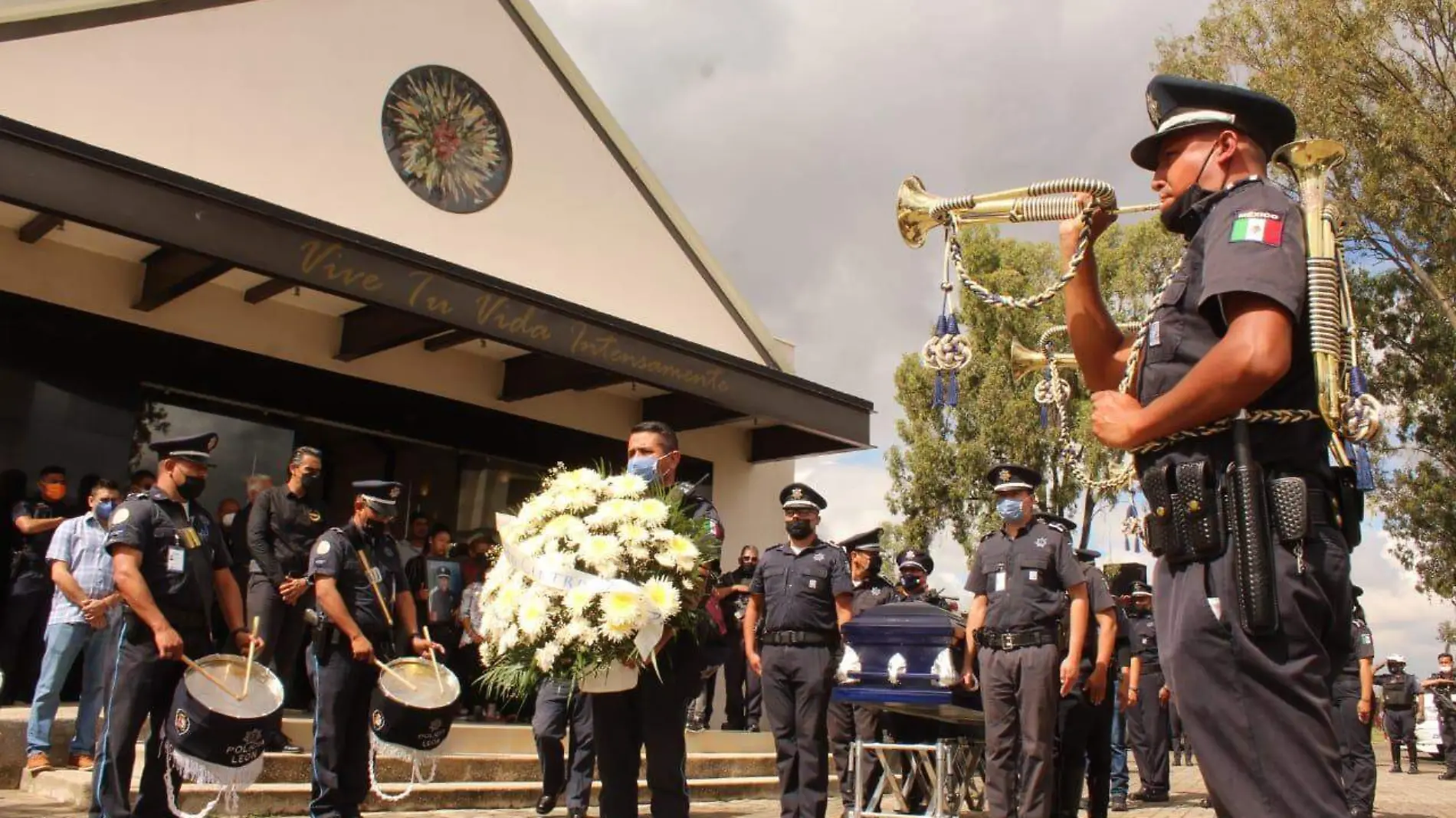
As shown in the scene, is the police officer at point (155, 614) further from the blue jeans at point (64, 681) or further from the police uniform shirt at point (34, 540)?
the police uniform shirt at point (34, 540)

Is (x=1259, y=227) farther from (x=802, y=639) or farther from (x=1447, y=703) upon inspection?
(x=1447, y=703)

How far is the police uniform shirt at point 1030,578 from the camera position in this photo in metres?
7.49

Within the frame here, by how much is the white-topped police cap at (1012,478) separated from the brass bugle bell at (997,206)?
4.34m

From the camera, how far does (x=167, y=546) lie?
633 centimetres

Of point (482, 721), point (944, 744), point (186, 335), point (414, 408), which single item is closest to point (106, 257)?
point (186, 335)

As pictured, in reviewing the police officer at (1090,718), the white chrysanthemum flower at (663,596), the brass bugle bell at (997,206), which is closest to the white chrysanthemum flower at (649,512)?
the white chrysanthemum flower at (663,596)

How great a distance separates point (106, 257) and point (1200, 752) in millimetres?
10557

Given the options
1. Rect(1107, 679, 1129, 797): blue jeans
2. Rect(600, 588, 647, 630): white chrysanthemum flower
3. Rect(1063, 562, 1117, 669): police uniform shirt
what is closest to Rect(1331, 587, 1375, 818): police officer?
Rect(1107, 679, 1129, 797): blue jeans

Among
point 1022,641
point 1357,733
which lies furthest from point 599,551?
point 1357,733

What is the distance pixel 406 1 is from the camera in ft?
42.3

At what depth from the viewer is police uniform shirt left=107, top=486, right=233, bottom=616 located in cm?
619

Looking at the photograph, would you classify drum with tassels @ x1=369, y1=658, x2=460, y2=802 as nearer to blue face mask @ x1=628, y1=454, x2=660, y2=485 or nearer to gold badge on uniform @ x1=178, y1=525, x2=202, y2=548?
gold badge on uniform @ x1=178, y1=525, x2=202, y2=548

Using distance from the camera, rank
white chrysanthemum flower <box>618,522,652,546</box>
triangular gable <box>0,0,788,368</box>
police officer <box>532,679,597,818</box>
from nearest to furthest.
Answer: white chrysanthemum flower <box>618,522,652,546</box> → police officer <box>532,679,597,818</box> → triangular gable <box>0,0,788,368</box>

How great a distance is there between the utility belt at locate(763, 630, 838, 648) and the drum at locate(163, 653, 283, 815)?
3.31 m
